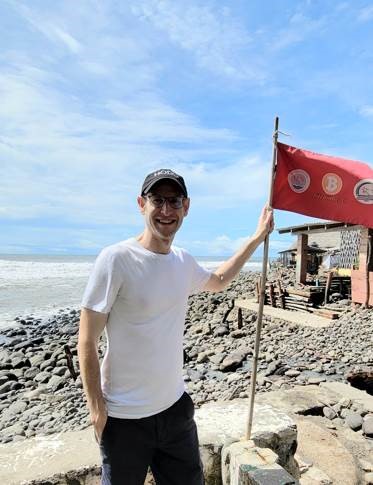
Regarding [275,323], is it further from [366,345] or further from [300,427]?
[300,427]

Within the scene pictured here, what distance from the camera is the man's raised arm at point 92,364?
87.0 inches

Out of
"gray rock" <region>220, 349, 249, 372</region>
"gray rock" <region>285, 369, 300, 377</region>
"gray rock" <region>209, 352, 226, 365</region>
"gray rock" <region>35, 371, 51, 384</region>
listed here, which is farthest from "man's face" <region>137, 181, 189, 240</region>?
A: "gray rock" <region>35, 371, 51, 384</region>

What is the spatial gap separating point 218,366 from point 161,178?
1029cm

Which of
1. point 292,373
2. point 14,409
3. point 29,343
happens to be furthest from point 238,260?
point 29,343

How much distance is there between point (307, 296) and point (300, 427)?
45.1 ft

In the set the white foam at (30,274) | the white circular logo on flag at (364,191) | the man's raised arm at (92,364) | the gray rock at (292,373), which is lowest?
the white foam at (30,274)

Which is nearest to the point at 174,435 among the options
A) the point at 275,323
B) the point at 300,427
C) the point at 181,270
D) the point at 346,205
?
the point at 181,270

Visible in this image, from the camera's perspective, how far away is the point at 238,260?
3064mm

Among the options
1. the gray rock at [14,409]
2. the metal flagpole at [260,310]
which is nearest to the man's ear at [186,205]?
the metal flagpole at [260,310]

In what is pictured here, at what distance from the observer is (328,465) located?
4273 mm

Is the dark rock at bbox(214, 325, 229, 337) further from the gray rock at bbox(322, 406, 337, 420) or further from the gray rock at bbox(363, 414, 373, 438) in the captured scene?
the gray rock at bbox(363, 414, 373, 438)

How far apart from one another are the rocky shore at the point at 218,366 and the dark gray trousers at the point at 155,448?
4257 millimetres

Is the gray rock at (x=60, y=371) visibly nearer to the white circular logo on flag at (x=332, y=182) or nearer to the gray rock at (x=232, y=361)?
the gray rock at (x=232, y=361)

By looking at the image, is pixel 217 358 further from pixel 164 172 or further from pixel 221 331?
pixel 164 172
